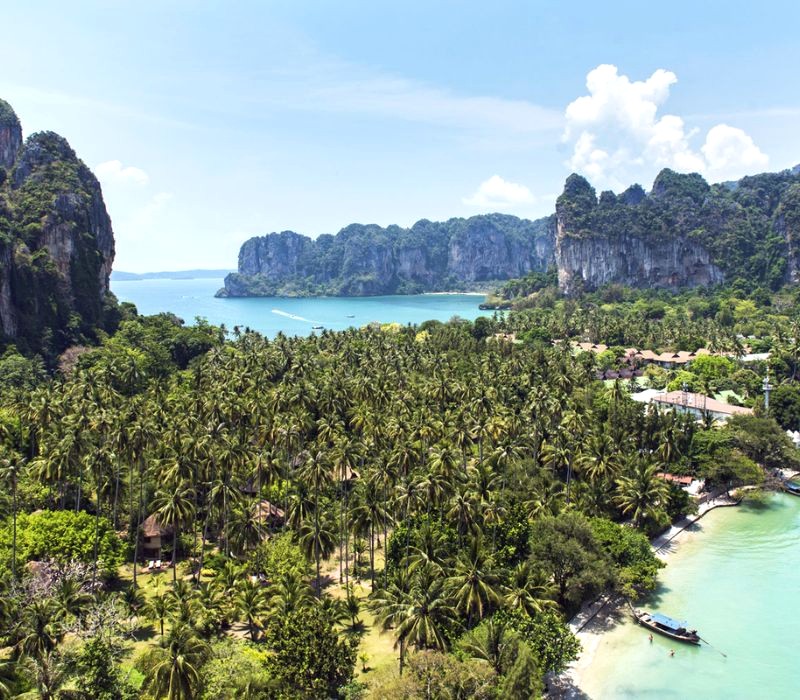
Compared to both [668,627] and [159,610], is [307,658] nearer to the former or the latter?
[159,610]

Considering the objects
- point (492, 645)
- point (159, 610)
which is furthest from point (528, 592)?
point (159, 610)

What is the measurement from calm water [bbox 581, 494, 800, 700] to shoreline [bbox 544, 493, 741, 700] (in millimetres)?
506

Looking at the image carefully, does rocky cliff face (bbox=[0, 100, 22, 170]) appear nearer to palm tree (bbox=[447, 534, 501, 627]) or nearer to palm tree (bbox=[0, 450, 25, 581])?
palm tree (bbox=[0, 450, 25, 581])

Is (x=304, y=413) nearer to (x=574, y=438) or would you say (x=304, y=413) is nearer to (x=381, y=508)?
(x=381, y=508)

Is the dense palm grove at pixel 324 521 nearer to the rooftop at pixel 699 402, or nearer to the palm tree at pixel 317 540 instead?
the palm tree at pixel 317 540

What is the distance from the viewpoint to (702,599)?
48.2m

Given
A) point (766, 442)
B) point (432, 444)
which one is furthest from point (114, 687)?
point (766, 442)

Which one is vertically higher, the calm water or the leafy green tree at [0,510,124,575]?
the leafy green tree at [0,510,124,575]

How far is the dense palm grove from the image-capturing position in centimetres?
3284

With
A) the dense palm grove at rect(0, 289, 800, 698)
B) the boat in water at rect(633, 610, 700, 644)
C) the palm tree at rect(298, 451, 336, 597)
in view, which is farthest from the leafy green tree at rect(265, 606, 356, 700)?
the boat in water at rect(633, 610, 700, 644)

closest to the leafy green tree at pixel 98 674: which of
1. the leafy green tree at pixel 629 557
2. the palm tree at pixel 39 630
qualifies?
the palm tree at pixel 39 630

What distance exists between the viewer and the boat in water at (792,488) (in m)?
68.8

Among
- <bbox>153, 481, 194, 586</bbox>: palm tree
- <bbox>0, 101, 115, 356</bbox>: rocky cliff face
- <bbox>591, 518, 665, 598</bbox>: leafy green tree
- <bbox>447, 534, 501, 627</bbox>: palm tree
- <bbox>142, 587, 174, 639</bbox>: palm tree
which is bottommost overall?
<bbox>591, 518, 665, 598</bbox>: leafy green tree

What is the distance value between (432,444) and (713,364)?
7256 centimetres
